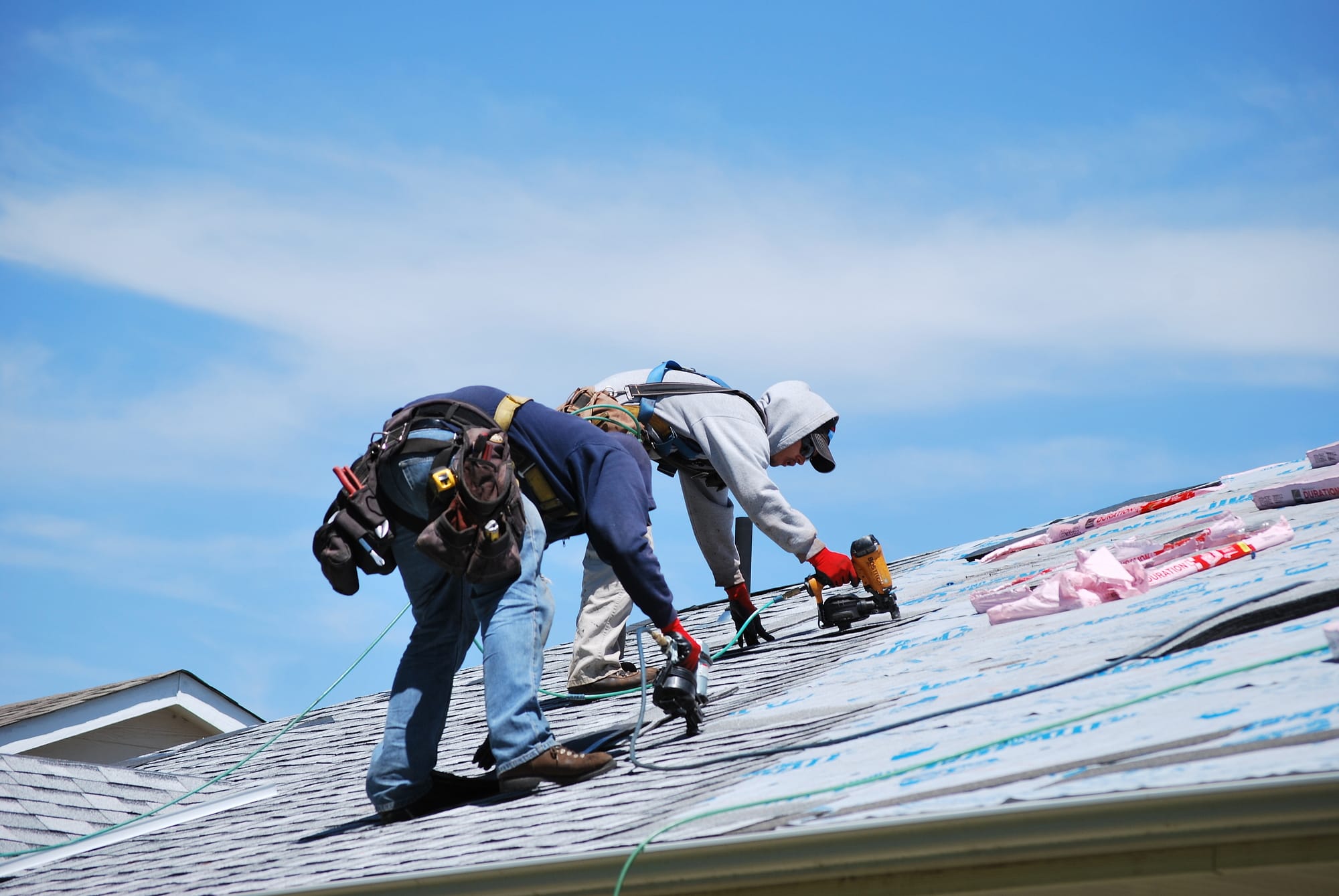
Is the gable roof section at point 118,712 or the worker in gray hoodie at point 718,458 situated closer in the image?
the worker in gray hoodie at point 718,458

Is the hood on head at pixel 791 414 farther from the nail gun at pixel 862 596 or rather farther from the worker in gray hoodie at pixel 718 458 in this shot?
the nail gun at pixel 862 596

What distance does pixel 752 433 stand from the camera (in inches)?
226

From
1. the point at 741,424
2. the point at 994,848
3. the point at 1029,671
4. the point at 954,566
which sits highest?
the point at 741,424

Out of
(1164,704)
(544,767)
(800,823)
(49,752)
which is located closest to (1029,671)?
(1164,704)

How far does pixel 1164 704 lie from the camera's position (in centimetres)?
273

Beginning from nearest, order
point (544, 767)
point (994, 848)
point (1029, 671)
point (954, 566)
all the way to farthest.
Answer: point (994, 848), point (1029, 671), point (544, 767), point (954, 566)

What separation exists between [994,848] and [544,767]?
6.22ft

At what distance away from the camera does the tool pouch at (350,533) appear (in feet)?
13.0

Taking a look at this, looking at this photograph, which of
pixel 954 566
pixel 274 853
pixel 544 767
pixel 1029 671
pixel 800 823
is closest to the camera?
pixel 800 823

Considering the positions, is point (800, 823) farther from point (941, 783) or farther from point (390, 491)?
point (390, 491)

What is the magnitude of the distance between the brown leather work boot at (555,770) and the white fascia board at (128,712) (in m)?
5.63

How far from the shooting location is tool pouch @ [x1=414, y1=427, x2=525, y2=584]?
3699 millimetres

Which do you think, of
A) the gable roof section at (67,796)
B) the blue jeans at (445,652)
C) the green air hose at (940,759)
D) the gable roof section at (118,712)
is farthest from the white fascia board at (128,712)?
the green air hose at (940,759)

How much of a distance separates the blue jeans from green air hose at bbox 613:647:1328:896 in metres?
1.01
